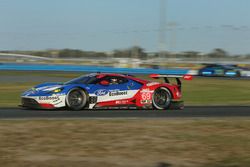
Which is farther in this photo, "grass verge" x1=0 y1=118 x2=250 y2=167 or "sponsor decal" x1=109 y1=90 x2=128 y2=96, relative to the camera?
"sponsor decal" x1=109 y1=90 x2=128 y2=96

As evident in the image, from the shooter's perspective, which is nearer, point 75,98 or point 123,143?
point 123,143

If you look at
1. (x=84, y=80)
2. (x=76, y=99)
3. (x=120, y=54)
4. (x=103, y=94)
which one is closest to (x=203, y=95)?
(x=103, y=94)

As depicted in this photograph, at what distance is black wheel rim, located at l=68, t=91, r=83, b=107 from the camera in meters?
11.8

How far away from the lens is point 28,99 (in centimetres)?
1184

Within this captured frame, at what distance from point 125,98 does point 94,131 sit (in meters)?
4.54

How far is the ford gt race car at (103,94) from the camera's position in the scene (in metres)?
11.7

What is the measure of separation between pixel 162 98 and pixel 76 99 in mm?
2562

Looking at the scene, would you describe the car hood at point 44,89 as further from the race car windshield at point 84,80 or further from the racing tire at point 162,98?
the racing tire at point 162,98

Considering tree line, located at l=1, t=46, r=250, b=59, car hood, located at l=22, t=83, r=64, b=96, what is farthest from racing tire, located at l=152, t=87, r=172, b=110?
tree line, located at l=1, t=46, r=250, b=59

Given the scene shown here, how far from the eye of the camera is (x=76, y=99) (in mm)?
11891

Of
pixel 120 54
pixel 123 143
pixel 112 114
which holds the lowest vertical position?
pixel 123 143

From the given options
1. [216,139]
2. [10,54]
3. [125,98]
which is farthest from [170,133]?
[10,54]

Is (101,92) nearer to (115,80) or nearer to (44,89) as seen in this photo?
(115,80)

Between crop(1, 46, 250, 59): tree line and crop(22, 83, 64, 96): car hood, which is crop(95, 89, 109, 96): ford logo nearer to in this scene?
crop(22, 83, 64, 96): car hood
